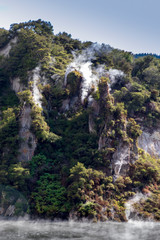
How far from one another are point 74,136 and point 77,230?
11410 millimetres

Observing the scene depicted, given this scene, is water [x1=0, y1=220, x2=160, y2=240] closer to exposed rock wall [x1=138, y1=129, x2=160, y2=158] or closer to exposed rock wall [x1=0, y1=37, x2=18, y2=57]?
exposed rock wall [x1=138, y1=129, x2=160, y2=158]

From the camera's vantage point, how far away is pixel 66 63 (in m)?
39.1

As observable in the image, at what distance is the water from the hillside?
1.27 metres

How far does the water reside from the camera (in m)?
19.1

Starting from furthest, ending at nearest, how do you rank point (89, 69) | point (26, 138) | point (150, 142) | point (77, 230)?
point (89, 69)
point (150, 142)
point (26, 138)
point (77, 230)

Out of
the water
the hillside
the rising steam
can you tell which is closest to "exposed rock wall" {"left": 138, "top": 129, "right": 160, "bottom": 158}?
the hillside

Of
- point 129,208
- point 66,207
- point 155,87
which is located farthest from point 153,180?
point 155,87

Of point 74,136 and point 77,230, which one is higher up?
point 74,136

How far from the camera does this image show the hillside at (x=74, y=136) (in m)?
25.1

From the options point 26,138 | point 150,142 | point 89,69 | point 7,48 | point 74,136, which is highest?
point 7,48

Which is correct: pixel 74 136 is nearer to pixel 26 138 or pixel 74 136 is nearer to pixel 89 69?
pixel 26 138

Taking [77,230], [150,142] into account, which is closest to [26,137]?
[77,230]

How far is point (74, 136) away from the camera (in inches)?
1203

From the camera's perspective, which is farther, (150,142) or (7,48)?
(7,48)
